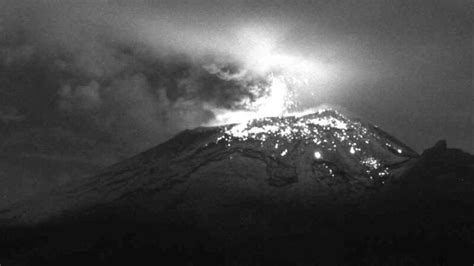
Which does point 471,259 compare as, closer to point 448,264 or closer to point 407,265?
point 448,264

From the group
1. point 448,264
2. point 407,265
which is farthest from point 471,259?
point 407,265
